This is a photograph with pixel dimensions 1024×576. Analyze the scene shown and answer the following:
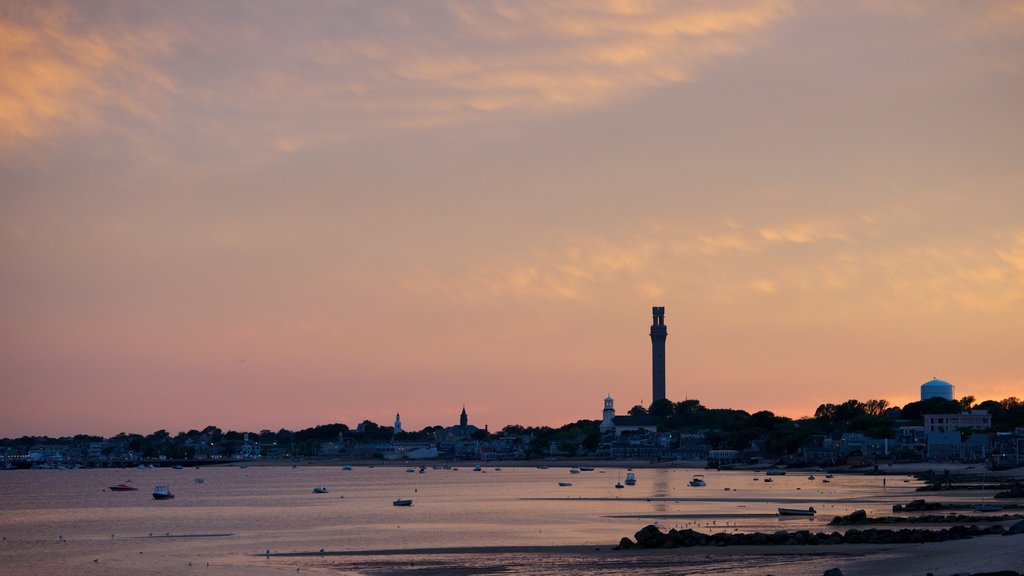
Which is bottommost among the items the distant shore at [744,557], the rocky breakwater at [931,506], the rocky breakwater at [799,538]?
the distant shore at [744,557]

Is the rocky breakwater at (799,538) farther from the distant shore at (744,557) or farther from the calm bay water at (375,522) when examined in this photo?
the calm bay water at (375,522)

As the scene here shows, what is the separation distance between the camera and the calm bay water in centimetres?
6869

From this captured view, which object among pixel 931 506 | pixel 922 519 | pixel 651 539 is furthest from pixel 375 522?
pixel 931 506

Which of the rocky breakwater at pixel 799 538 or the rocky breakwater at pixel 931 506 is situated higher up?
the rocky breakwater at pixel 931 506

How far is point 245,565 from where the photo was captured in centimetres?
6719

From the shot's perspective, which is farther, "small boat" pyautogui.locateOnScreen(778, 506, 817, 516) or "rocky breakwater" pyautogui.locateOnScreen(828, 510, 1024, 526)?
"small boat" pyautogui.locateOnScreen(778, 506, 817, 516)

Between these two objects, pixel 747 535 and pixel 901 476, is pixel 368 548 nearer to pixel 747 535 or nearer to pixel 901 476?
pixel 747 535

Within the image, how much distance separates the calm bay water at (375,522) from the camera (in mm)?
68688

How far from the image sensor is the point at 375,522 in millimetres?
98875

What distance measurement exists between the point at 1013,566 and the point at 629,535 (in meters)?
34.5

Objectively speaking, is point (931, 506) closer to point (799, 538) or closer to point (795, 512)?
point (795, 512)

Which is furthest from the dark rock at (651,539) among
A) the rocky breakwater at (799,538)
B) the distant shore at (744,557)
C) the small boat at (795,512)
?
the small boat at (795,512)

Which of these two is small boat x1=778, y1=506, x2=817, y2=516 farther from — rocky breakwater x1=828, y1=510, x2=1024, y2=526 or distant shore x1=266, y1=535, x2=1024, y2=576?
distant shore x1=266, y1=535, x2=1024, y2=576

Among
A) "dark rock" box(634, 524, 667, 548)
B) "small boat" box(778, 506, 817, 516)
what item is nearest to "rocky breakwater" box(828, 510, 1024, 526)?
"small boat" box(778, 506, 817, 516)
